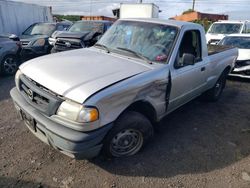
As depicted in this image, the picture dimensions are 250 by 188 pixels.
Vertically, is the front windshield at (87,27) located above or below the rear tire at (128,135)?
above

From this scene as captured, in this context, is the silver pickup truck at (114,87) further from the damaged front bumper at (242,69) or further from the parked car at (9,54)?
the parked car at (9,54)

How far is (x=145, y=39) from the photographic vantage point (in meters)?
3.75

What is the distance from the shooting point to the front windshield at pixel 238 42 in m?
8.40

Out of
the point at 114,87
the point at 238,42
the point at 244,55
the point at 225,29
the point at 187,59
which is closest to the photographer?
the point at 114,87

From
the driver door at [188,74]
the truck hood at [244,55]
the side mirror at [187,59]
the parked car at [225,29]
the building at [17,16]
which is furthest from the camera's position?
the parked car at [225,29]

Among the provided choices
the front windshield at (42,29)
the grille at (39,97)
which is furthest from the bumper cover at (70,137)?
the front windshield at (42,29)

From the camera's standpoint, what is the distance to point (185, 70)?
382cm

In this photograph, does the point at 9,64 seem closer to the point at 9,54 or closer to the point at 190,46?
the point at 9,54

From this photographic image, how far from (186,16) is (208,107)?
33477 mm

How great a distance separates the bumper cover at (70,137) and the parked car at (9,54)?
5232 millimetres

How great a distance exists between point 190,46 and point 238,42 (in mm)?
5493

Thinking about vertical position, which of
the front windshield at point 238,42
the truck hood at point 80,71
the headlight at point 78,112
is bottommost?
the front windshield at point 238,42

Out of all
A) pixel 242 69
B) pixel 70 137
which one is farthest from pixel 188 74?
pixel 242 69

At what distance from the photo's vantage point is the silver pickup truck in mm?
2609
